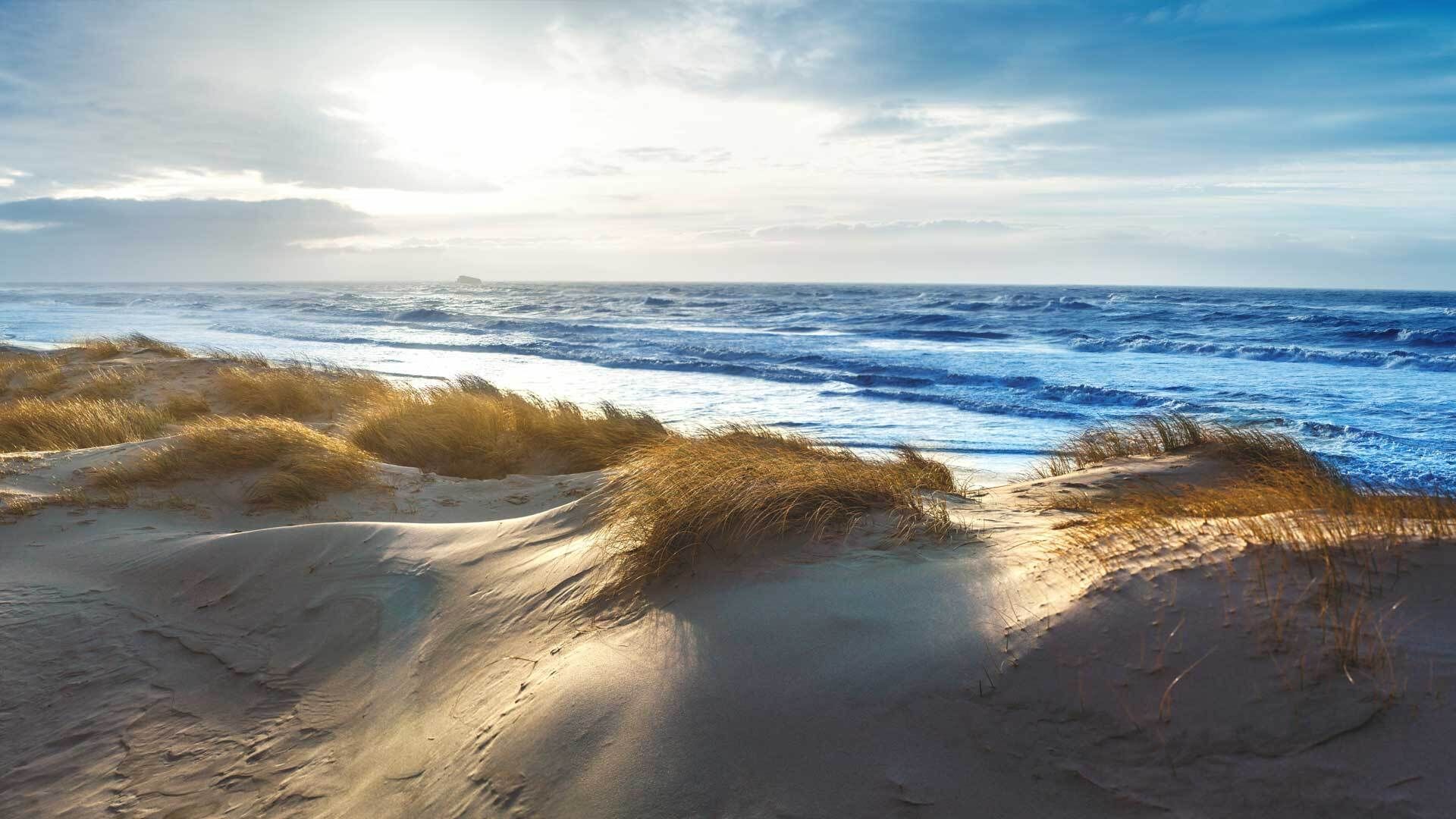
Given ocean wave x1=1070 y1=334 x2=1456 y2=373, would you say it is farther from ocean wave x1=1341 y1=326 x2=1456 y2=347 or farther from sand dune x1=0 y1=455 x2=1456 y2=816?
sand dune x1=0 y1=455 x2=1456 y2=816

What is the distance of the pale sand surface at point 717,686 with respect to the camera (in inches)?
91.0

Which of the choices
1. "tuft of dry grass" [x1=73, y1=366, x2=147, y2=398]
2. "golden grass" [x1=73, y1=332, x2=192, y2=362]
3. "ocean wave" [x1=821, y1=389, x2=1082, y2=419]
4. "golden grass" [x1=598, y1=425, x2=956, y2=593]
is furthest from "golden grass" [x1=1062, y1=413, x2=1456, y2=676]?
"golden grass" [x1=73, y1=332, x2=192, y2=362]

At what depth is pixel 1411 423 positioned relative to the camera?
13.2m

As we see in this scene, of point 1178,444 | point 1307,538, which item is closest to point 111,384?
point 1178,444

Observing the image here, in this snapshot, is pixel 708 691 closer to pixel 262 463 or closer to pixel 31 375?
pixel 262 463

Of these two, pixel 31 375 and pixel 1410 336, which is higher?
pixel 1410 336

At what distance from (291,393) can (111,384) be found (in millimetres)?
3802

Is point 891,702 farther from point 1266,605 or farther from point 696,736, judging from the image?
point 1266,605

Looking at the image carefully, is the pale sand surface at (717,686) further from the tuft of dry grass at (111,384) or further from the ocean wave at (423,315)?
the ocean wave at (423,315)

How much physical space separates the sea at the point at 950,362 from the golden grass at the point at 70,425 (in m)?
7.52

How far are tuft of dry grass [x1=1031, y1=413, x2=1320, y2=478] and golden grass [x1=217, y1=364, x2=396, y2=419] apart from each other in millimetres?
10013

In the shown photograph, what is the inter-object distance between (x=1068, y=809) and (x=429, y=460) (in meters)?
8.37

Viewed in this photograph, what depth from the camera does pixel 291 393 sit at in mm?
12750

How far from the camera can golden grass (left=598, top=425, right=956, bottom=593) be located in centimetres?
394
